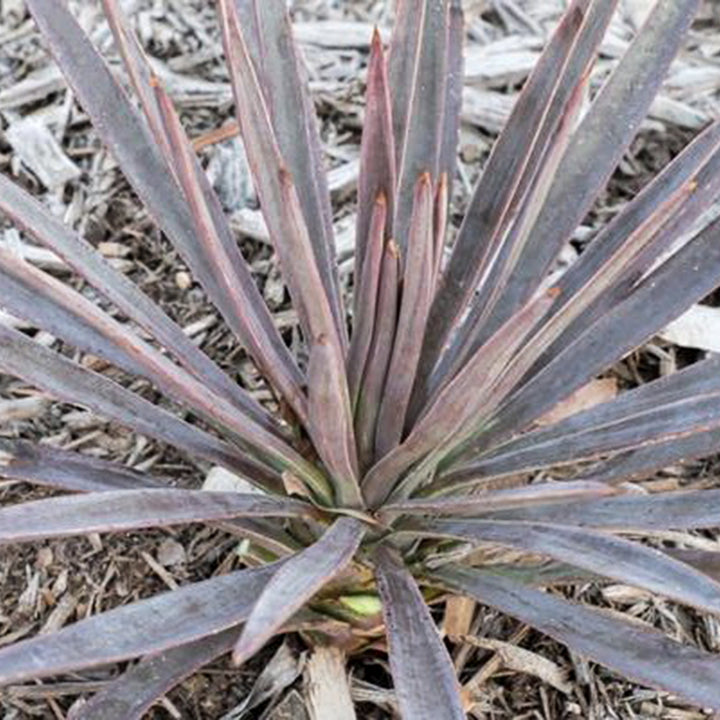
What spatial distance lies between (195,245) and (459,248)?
302mm

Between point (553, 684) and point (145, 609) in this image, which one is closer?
point (145, 609)

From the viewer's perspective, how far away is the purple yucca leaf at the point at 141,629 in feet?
3.90

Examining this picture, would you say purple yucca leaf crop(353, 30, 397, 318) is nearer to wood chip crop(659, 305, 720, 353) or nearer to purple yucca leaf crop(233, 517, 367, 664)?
purple yucca leaf crop(233, 517, 367, 664)

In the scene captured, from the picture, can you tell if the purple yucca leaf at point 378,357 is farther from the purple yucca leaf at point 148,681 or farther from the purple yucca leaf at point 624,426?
the purple yucca leaf at point 148,681

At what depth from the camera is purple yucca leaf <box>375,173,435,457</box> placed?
1.34 m

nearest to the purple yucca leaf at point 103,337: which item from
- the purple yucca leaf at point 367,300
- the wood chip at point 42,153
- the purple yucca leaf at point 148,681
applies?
the purple yucca leaf at point 367,300

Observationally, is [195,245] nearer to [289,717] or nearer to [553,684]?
[289,717]

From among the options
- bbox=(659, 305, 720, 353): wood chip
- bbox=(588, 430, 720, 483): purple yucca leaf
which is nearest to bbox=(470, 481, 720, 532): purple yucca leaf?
bbox=(588, 430, 720, 483): purple yucca leaf

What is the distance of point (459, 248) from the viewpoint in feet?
5.30

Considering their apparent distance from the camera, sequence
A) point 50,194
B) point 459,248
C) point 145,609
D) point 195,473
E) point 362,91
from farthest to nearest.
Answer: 1. point 362,91
2. point 50,194
3. point 195,473
4. point 459,248
5. point 145,609

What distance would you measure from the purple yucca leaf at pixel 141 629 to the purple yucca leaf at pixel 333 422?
120mm

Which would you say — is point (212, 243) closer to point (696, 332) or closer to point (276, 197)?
point (276, 197)

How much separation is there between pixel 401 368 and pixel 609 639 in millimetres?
342

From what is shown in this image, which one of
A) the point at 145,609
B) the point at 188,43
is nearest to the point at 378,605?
the point at 145,609
